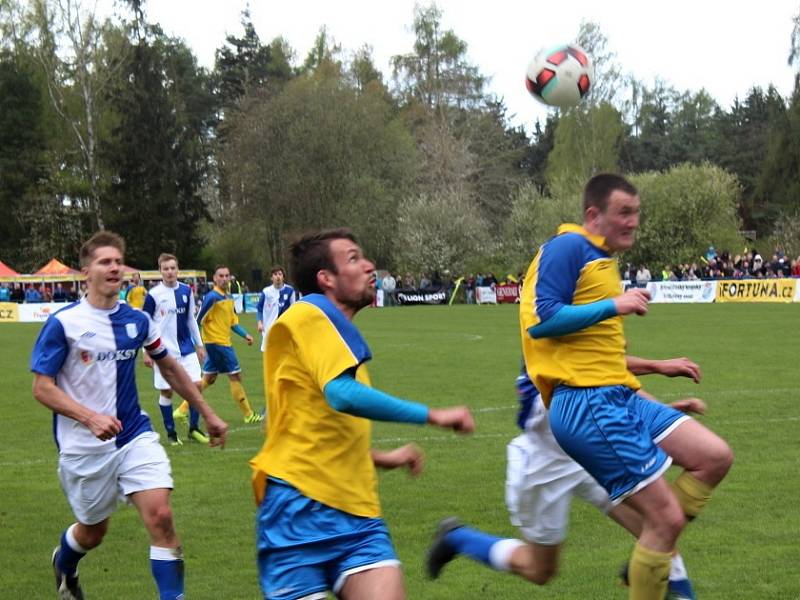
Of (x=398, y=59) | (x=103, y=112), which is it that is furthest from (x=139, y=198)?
(x=398, y=59)

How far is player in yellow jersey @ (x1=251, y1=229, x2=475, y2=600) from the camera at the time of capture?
3.74 m

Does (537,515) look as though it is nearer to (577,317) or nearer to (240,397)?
(577,317)

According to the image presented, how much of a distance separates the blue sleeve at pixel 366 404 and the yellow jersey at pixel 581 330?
134cm

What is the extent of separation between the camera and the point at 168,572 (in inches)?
212

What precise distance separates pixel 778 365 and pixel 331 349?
47.4 feet

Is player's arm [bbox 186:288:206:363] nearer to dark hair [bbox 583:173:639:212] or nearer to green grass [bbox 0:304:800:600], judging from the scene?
green grass [bbox 0:304:800:600]

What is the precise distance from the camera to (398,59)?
6334cm

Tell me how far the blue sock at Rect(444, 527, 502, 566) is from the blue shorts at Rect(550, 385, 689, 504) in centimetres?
60

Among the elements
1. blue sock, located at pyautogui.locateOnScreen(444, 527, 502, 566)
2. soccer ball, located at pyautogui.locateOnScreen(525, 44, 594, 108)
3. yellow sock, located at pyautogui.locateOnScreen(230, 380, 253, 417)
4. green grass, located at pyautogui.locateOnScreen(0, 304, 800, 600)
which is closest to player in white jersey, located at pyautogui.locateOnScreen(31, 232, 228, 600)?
green grass, located at pyautogui.locateOnScreen(0, 304, 800, 600)

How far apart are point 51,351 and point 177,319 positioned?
22.6 feet

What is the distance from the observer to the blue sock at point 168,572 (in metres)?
5.39

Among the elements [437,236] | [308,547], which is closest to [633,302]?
[308,547]

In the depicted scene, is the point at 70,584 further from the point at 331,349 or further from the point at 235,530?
the point at 331,349

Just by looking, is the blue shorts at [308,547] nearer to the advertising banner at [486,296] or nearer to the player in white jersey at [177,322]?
the player in white jersey at [177,322]
